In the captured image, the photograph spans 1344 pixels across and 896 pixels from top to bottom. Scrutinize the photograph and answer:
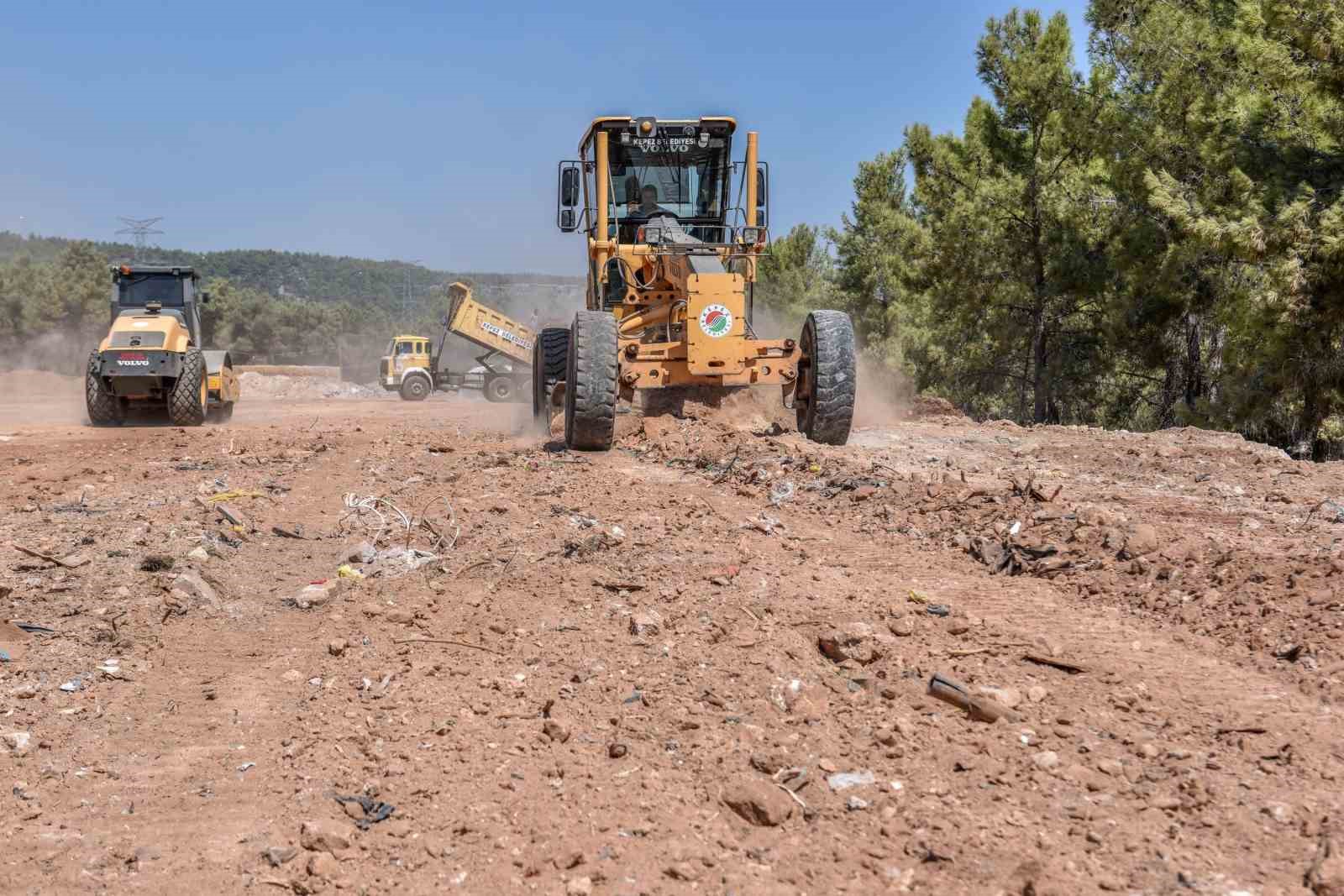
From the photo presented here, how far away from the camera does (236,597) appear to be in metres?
5.89

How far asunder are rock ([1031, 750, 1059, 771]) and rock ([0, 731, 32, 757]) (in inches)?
140

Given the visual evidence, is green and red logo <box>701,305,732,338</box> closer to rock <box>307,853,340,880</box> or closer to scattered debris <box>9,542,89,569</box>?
scattered debris <box>9,542,89,569</box>

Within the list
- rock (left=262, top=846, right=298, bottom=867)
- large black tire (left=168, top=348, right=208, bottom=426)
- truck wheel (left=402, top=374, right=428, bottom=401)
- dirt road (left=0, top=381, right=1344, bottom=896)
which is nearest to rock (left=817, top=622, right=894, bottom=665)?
dirt road (left=0, top=381, right=1344, bottom=896)

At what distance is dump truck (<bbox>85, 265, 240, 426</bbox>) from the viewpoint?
1570 cm

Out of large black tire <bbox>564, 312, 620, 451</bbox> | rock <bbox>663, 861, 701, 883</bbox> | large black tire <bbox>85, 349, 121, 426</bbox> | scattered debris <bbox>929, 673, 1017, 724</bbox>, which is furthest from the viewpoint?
large black tire <bbox>85, 349, 121, 426</bbox>

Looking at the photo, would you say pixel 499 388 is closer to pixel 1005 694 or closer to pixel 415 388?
pixel 415 388

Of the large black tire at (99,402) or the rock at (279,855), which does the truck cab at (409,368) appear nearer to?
the large black tire at (99,402)

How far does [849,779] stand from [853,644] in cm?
111

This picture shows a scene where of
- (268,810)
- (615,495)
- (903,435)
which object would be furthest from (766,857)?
(903,435)

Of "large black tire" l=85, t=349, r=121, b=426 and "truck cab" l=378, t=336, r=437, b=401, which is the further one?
"truck cab" l=378, t=336, r=437, b=401

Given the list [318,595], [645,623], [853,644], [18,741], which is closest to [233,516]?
[318,595]

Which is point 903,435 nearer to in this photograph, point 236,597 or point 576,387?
point 576,387

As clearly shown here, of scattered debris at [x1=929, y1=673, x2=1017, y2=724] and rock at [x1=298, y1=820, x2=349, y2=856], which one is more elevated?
scattered debris at [x1=929, y1=673, x2=1017, y2=724]

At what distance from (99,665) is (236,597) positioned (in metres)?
1.10
